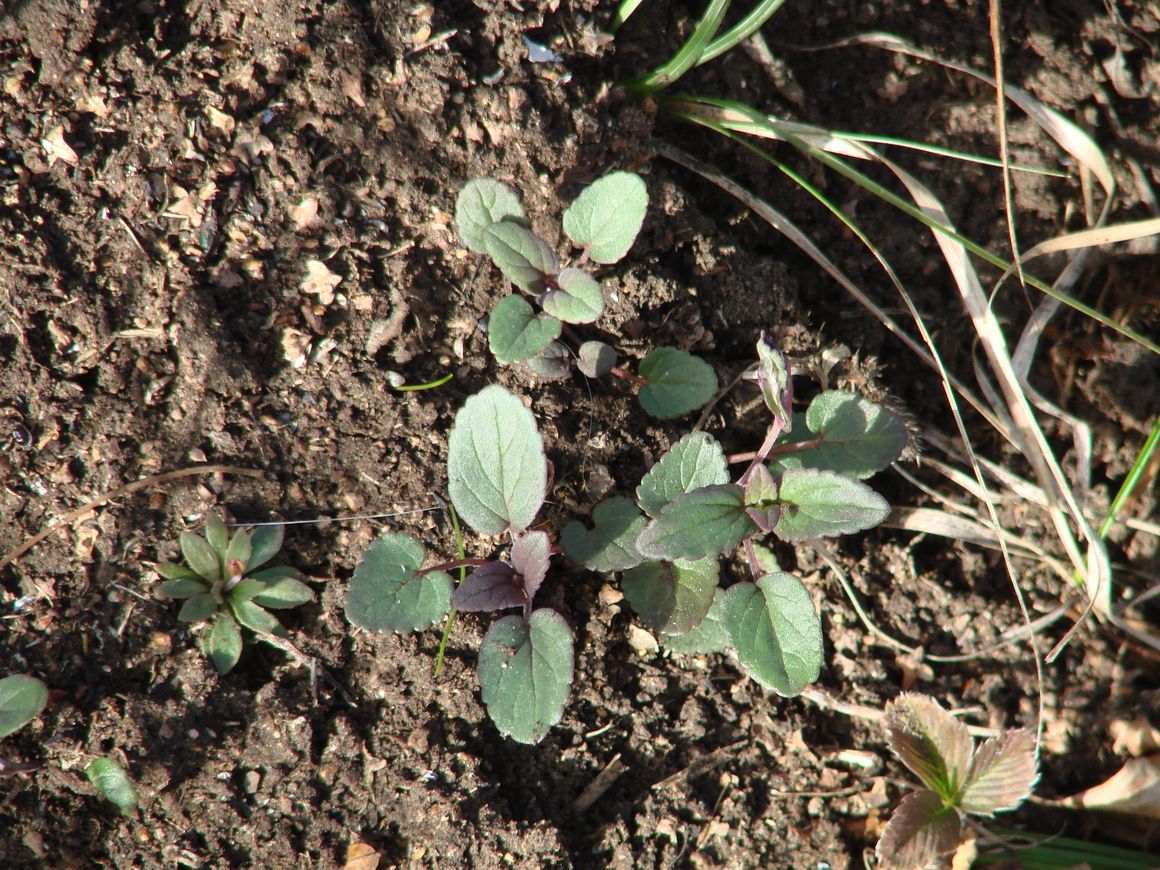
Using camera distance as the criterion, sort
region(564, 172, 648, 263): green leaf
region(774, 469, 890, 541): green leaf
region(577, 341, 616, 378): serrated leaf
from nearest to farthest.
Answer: region(774, 469, 890, 541): green leaf
region(564, 172, 648, 263): green leaf
region(577, 341, 616, 378): serrated leaf

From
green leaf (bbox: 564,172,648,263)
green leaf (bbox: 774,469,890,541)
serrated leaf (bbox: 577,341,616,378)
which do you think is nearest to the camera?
green leaf (bbox: 774,469,890,541)

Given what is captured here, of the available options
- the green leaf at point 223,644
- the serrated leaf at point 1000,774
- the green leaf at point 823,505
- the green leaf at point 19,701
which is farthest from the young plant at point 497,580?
the serrated leaf at point 1000,774

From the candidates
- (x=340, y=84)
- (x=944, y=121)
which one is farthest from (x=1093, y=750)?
(x=340, y=84)

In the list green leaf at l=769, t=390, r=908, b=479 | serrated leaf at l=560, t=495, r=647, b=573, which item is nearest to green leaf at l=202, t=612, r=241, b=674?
serrated leaf at l=560, t=495, r=647, b=573

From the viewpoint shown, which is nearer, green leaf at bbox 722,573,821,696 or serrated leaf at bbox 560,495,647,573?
green leaf at bbox 722,573,821,696

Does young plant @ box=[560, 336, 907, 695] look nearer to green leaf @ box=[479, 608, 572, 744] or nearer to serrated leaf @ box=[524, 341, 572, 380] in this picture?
green leaf @ box=[479, 608, 572, 744]

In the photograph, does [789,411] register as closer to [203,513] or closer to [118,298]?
[203,513]

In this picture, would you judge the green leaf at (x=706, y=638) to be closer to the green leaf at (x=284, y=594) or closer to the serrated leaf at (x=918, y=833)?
the serrated leaf at (x=918, y=833)
